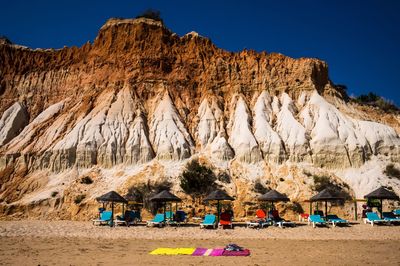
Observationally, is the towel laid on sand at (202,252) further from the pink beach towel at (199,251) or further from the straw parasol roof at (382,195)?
the straw parasol roof at (382,195)

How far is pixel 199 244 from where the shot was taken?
16.4 metres

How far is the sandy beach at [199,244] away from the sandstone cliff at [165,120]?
9.34 metres

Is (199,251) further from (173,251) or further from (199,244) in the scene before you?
(199,244)

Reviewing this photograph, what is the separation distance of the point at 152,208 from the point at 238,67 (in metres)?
20.4

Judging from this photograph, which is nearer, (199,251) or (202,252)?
(202,252)

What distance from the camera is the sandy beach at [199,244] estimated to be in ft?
40.5

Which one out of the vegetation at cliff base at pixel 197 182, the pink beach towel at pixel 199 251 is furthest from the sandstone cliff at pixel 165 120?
the pink beach towel at pixel 199 251

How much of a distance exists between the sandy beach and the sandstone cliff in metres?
9.34

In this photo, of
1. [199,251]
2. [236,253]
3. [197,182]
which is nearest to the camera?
[236,253]

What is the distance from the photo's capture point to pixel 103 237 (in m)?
19.0

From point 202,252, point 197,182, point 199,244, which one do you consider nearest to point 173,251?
point 202,252

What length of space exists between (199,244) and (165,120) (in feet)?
77.0

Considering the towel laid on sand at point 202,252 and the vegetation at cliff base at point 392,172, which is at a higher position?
the vegetation at cliff base at point 392,172

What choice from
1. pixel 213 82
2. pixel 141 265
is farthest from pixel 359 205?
pixel 141 265
